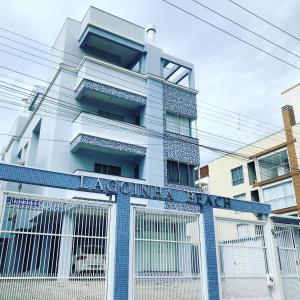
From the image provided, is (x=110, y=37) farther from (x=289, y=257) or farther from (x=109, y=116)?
(x=289, y=257)

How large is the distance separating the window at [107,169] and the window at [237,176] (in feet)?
57.7

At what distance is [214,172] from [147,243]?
28.9 m

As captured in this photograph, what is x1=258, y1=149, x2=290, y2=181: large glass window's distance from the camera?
3030cm

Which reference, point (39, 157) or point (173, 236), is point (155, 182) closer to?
point (39, 157)

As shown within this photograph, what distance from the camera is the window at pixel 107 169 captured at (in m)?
20.6

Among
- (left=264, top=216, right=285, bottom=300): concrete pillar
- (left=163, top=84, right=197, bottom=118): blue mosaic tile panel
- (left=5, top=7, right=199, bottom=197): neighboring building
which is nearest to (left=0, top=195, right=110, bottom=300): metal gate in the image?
(left=264, top=216, right=285, bottom=300): concrete pillar

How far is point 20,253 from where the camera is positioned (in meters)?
8.55

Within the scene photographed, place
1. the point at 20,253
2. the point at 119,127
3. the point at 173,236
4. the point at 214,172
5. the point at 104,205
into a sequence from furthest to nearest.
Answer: the point at 214,172 → the point at 119,127 → the point at 173,236 → the point at 104,205 → the point at 20,253

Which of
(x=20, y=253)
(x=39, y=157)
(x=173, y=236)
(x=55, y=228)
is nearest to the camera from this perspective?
(x=20, y=253)

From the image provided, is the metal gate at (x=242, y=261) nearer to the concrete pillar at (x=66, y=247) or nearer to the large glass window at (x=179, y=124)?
the concrete pillar at (x=66, y=247)

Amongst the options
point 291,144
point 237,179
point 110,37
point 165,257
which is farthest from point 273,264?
point 237,179

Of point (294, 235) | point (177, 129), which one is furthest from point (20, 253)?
point (177, 129)

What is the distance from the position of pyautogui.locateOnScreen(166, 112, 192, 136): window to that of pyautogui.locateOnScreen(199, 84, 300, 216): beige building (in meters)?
5.43

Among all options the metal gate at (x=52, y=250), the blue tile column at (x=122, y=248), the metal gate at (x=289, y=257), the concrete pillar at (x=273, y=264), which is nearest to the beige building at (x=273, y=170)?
the metal gate at (x=289, y=257)
